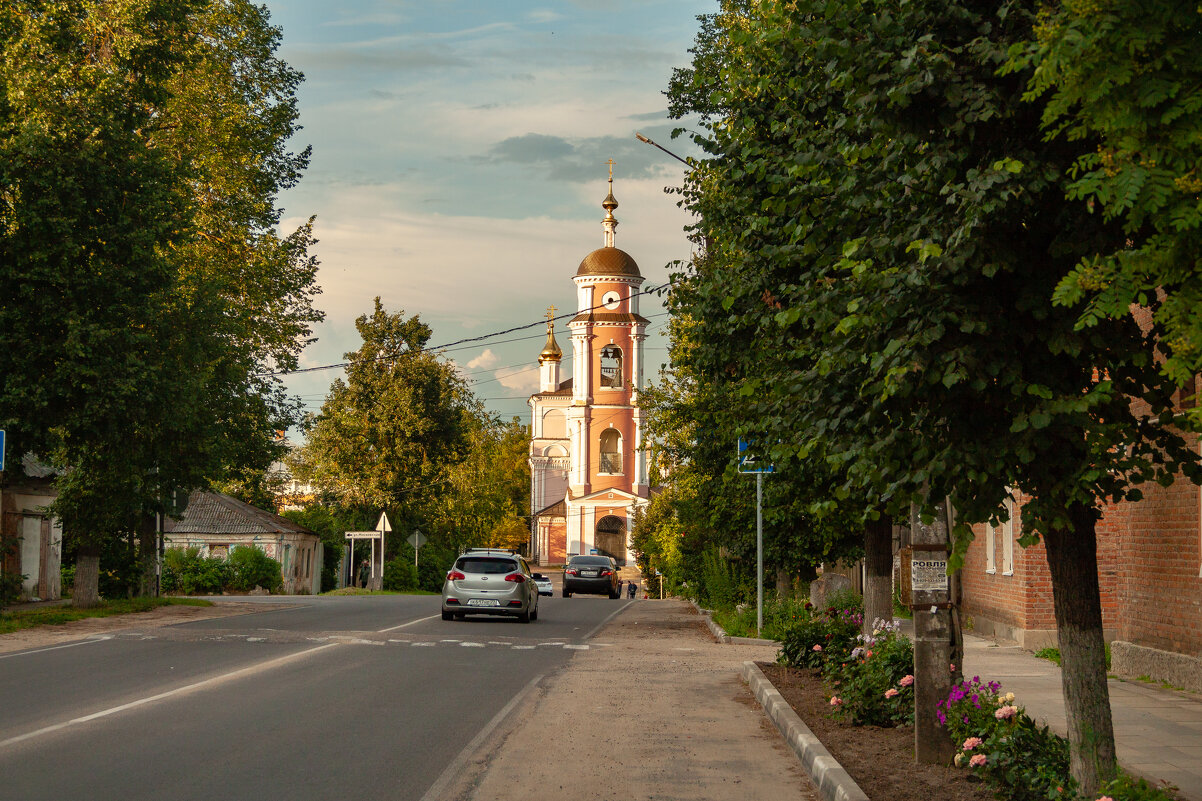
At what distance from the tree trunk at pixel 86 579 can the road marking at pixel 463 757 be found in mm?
17238

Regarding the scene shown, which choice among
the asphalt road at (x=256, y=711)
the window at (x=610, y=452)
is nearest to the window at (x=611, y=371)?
the window at (x=610, y=452)

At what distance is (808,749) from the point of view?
9094 mm

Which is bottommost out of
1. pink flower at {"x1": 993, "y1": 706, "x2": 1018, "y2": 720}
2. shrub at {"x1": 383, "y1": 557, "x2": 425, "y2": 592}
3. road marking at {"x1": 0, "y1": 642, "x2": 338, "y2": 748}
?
shrub at {"x1": 383, "y1": 557, "x2": 425, "y2": 592}

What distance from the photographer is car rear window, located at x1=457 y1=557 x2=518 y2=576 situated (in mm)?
25391

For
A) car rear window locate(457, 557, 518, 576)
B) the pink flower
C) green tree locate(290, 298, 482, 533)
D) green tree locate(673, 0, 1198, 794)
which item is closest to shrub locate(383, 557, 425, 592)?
green tree locate(290, 298, 482, 533)

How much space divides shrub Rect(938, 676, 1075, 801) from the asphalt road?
3.41 m

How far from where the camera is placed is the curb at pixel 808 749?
A: 24.9ft

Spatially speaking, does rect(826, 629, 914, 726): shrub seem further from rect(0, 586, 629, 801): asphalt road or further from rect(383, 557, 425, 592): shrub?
rect(383, 557, 425, 592): shrub

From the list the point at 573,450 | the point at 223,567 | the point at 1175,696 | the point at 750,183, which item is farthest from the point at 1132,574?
the point at 573,450

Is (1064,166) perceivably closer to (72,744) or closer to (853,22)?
(853,22)

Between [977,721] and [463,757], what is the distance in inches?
149

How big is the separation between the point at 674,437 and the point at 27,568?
19.1 meters

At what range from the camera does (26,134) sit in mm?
21312

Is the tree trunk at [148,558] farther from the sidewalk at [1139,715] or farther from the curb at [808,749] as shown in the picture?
the curb at [808,749]
